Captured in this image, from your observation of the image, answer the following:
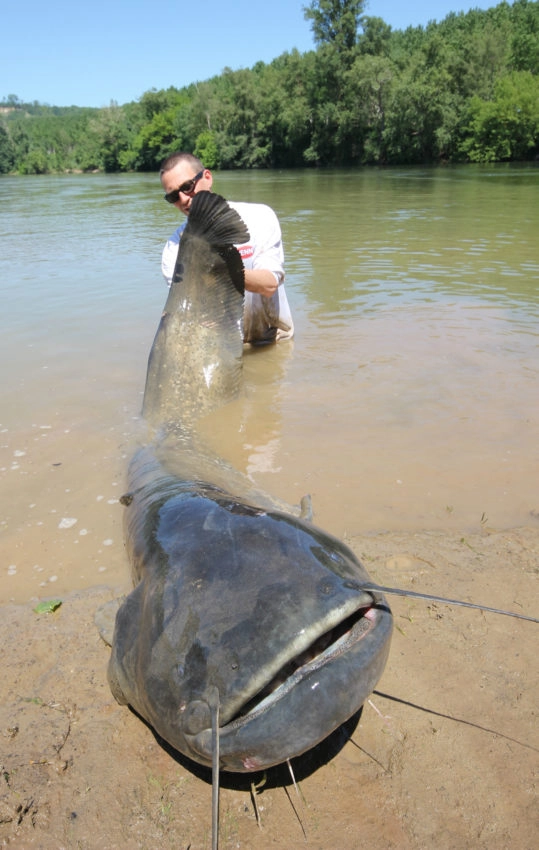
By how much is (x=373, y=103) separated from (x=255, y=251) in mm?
51103

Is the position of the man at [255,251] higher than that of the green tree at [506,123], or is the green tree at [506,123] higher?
the green tree at [506,123]

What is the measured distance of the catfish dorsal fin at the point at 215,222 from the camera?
368cm

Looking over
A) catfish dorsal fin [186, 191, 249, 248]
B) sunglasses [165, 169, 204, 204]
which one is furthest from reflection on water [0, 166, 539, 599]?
sunglasses [165, 169, 204, 204]

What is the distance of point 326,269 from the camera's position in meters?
8.59

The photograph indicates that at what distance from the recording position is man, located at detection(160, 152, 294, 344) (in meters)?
4.23

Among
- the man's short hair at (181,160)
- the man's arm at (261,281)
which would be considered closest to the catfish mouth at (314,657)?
the man's arm at (261,281)

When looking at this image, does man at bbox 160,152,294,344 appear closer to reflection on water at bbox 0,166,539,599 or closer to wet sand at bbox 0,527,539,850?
Answer: reflection on water at bbox 0,166,539,599

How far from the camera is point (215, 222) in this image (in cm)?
374

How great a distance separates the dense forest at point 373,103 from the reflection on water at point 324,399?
3884 cm

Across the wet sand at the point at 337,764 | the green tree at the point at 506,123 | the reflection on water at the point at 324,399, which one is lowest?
the wet sand at the point at 337,764

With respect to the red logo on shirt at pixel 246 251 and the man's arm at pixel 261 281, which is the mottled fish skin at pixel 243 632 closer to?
the man's arm at pixel 261 281

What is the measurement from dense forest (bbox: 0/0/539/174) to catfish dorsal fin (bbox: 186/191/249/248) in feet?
141

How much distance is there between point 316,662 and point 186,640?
1.05 feet

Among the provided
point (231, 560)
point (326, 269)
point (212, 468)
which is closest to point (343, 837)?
point (231, 560)
